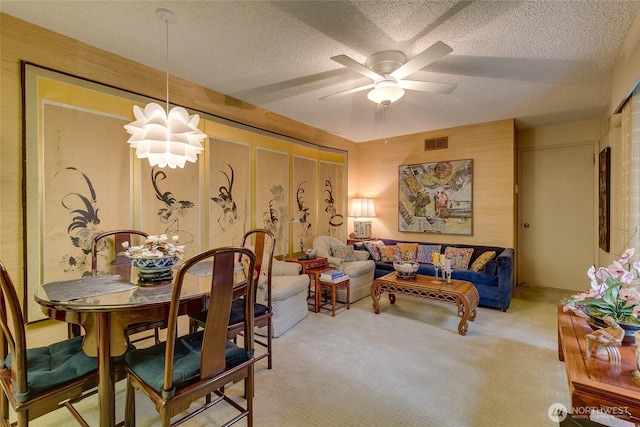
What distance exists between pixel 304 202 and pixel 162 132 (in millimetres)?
2846

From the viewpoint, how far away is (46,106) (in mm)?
2178

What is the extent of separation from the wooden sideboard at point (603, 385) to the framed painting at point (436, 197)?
318cm

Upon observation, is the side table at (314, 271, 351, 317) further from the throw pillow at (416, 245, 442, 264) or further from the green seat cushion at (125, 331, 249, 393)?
the green seat cushion at (125, 331, 249, 393)

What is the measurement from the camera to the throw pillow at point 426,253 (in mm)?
4816

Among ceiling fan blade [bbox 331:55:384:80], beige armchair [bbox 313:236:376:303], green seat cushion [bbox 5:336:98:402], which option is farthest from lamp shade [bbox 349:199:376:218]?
green seat cushion [bbox 5:336:98:402]

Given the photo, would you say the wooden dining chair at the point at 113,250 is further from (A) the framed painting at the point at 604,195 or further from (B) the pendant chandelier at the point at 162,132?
(A) the framed painting at the point at 604,195

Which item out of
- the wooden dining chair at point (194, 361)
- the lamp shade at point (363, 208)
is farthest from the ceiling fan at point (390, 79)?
the lamp shade at point (363, 208)

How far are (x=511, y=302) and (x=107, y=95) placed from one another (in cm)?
535

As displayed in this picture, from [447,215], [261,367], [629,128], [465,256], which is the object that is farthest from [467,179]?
[261,367]

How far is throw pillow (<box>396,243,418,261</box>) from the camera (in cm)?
488

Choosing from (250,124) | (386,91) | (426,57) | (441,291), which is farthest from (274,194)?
(426,57)

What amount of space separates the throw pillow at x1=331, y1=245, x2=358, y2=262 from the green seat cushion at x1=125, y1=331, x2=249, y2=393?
2.96 m

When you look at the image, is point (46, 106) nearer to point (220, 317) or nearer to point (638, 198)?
point (220, 317)

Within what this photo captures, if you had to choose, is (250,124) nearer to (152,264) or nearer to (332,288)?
(332,288)
